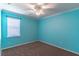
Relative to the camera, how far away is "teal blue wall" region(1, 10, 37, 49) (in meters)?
2.07

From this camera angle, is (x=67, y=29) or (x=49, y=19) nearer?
(x=67, y=29)

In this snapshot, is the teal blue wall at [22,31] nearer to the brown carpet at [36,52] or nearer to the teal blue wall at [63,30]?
the brown carpet at [36,52]

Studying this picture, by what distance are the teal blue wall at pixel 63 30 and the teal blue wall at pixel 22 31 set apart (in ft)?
0.95

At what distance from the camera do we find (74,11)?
1.97 metres

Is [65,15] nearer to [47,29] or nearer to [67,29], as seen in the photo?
[67,29]

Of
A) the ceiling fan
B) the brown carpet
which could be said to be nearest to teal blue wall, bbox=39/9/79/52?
the brown carpet

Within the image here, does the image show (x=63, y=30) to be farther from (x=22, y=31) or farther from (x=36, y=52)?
(x=22, y=31)

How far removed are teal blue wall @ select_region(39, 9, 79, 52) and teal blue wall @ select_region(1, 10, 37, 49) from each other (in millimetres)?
288

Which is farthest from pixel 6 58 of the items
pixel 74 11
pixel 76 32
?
pixel 74 11

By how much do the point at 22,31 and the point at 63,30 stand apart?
1.42m

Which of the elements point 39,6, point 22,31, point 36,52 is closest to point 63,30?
point 36,52

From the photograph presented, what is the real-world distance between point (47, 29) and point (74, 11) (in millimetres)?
1106

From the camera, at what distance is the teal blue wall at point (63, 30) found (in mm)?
1974

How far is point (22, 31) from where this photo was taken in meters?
2.70
